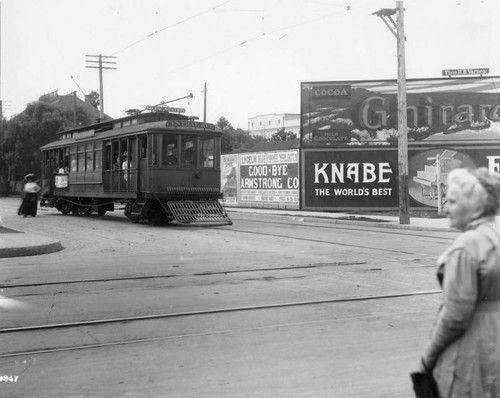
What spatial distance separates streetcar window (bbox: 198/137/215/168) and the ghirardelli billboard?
31.5 ft

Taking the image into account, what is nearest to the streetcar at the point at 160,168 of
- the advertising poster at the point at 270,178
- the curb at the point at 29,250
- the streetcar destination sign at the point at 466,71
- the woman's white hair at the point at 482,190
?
the curb at the point at 29,250

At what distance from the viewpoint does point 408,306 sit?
269 inches

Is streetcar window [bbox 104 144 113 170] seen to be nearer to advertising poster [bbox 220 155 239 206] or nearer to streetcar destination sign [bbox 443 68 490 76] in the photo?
advertising poster [bbox 220 155 239 206]

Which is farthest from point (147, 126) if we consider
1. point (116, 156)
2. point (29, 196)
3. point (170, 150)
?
point (29, 196)

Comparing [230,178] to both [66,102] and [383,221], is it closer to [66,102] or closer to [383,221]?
[383,221]

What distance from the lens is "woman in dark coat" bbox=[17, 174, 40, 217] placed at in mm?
21406

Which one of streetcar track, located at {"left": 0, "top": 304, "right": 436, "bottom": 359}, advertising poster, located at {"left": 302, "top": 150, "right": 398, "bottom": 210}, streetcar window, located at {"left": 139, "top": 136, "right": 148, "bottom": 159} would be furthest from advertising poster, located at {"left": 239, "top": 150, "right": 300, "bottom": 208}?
streetcar track, located at {"left": 0, "top": 304, "right": 436, "bottom": 359}

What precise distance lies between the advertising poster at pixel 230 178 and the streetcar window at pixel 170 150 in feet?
44.8

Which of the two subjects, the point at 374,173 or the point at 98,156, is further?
Result: the point at 374,173

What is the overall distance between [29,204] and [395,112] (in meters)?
16.7

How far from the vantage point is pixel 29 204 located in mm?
22203

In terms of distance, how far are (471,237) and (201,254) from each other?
9.37 m

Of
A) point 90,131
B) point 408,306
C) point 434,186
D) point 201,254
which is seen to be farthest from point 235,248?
point 434,186

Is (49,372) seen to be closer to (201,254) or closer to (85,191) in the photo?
(201,254)
